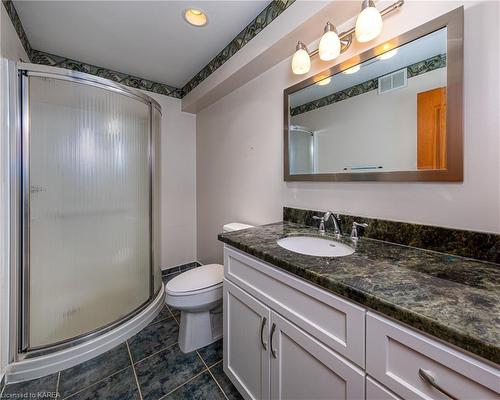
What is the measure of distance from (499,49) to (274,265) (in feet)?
3.57

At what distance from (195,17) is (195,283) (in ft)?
5.88

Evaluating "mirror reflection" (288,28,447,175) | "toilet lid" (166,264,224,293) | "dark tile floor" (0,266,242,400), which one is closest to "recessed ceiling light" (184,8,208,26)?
"mirror reflection" (288,28,447,175)

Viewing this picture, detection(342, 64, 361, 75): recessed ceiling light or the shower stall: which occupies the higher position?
detection(342, 64, 361, 75): recessed ceiling light

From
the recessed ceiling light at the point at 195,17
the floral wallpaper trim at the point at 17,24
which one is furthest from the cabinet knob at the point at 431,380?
the floral wallpaper trim at the point at 17,24

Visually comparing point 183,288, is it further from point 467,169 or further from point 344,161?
point 467,169

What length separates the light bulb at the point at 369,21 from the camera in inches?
37.4

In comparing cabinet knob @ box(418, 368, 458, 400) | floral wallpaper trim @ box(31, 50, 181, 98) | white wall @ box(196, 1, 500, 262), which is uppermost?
floral wallpaper trim @ box(31, 50, 181, 98)

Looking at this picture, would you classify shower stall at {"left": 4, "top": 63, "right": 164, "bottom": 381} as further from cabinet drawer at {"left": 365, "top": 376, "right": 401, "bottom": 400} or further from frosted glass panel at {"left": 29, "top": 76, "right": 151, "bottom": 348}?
cabinet drawer at {"left": 365, "top": 376, "right": 401, "bottom": 400}

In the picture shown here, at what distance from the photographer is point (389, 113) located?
3.47 feet

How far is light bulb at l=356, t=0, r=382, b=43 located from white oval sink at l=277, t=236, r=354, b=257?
97cm

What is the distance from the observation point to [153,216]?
1.96 meters

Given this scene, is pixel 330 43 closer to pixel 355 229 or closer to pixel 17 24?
pixel 355 229

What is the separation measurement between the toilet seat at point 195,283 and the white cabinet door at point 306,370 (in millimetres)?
647

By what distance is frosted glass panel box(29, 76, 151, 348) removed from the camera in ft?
4.55
